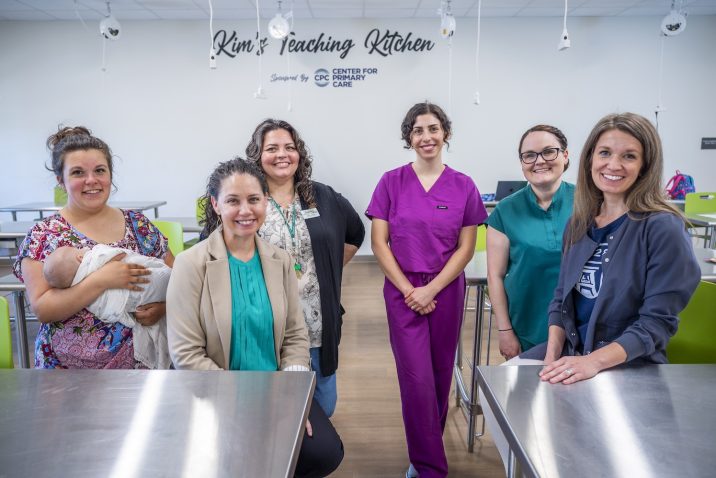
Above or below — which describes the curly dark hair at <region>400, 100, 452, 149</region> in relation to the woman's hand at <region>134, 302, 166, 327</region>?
above

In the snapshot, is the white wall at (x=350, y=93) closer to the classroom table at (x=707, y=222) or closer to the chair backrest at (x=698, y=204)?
the chair backrest at (x=698, y=204)

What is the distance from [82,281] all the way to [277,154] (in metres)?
0.81

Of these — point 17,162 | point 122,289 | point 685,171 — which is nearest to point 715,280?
point 122,289

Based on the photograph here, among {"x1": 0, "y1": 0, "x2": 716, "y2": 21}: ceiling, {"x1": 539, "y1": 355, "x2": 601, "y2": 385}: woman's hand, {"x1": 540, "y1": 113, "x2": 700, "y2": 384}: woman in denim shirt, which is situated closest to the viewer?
{"x1": 539, "y1": 355, "x2": 601, "y2": 385}: woman's hand

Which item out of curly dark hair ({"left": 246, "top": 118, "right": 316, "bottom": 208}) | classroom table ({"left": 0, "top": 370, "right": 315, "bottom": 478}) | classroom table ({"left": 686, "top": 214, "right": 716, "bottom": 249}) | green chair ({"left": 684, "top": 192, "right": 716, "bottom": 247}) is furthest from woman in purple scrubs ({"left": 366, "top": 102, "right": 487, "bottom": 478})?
green chair ({"left": 684, "top": 192, "right": 716, "bottom": 247})

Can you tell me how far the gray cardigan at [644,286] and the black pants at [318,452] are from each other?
2.70ft

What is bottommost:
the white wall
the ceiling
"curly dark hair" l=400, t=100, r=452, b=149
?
"curly dark hair" l=400, t=100, r=452, b=149

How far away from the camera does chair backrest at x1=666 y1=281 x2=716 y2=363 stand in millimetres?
1510

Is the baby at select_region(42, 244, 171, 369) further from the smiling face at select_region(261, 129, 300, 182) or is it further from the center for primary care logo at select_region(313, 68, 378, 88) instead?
the center for primary care logo at select_region(313, 68, 378, 88)

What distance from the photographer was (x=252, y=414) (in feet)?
3.18

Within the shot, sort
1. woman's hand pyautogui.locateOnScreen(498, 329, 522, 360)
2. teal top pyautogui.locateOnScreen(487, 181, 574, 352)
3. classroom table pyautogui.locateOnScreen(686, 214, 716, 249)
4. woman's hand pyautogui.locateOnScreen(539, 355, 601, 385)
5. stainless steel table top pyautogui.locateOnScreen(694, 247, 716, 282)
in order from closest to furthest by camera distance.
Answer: woman's hand pyautogui.locateOnScreen(539, 355, 601, 385) → teal top pyautogui.locateOnScreen(487, 181, 574, 352) → woman's hand pyautogui.locateOnScreen(498, 329, 522, 360) → stainless steel table top pyautogui.locateOnScreen(694, 247, 716, 282) → classroom table pyautogui.locateOnScreen(686, 214, 716, 249)

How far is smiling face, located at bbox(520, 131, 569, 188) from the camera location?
182cm

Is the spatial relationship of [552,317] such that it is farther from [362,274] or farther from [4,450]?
[362,274]

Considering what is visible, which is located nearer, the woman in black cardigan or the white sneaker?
the woman in black cardigan
